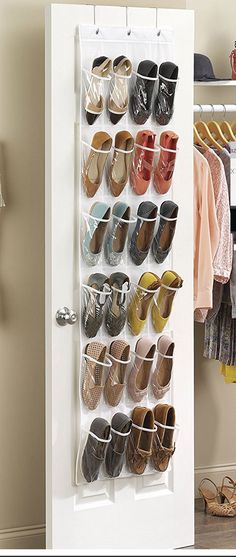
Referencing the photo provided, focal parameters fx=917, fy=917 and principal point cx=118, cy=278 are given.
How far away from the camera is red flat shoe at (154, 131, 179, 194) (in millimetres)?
3201

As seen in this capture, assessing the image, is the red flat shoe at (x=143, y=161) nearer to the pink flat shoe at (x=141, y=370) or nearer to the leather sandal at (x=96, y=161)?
the leather sandal at (x=96, y=161)

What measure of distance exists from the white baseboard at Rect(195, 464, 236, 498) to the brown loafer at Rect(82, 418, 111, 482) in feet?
3.40

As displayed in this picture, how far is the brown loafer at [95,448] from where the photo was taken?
3.09 metres

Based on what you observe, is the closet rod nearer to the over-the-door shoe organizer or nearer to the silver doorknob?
the over-the-door shoe organizer

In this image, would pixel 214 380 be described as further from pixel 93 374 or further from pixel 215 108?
pixel 215 108

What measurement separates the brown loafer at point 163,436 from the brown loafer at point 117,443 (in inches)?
5.8

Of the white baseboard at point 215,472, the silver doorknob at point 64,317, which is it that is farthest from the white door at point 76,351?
the white baseboard at point 215,472

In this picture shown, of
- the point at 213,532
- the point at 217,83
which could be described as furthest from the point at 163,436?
the point at 217,83

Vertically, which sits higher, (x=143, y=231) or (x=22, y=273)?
(x=143, y=231)

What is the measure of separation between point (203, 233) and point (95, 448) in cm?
91

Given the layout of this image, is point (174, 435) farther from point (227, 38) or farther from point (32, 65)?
point (227, 38)

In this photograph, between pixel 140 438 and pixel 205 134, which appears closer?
pixel 140 438

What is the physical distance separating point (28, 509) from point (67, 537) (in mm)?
336

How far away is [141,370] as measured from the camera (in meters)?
3.22
